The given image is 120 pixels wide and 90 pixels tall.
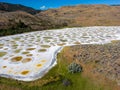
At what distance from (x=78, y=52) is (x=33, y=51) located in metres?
9.15

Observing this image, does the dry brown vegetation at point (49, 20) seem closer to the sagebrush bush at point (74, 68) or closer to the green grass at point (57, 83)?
the green grass at point (57, 83)

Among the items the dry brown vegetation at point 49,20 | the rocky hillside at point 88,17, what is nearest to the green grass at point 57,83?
the dry brown vegetation at point 49,20

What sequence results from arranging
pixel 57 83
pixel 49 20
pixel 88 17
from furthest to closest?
1. pixel 88 17
2. pixel 49 20
3. pixel 57 83

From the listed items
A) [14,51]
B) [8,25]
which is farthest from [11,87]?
[8,25]

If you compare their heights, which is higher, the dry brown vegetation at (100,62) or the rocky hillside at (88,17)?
the rocky hillside at (88,17)

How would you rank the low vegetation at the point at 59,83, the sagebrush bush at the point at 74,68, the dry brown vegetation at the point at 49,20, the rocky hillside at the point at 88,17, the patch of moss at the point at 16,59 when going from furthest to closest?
1. the rocky hillside at the point at 88,17
2. the dry brown vegetation at the point at 49,20
3. the patch of moss at the point at 16,59
4. the sagebrush bush at the point at 74,68
5. the low vegetation at the point at 59,83

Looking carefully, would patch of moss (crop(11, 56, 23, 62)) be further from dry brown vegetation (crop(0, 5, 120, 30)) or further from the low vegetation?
dry brown vegetation (crop(0, 5, 120, 30))

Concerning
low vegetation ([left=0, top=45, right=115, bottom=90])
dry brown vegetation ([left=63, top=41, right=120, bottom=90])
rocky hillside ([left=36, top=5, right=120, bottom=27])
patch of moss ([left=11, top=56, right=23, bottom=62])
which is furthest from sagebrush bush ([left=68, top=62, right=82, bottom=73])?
rocky hillside ([left=36, top=5, right=120, bottom=27])

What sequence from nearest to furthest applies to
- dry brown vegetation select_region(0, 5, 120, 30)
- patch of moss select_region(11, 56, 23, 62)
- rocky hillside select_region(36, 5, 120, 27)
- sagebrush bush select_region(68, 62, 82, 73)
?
sagebrush bush select_region(68, 62, 82, 73) → patch of moss select_region(11, 56, 23, 62) → dry brown vegetation select_region(0, 5, 120, 30) → rocky hillside select_region(36, 5, 120, 27)

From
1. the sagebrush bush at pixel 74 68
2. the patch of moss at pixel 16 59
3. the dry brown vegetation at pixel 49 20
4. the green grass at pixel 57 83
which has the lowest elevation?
the green grass at pixel 57 83

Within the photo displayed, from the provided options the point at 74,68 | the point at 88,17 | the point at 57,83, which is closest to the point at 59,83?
the point at 57,83

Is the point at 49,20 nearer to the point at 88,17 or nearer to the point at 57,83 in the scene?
the point at 88,17

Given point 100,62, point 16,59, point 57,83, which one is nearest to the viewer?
point 57,83

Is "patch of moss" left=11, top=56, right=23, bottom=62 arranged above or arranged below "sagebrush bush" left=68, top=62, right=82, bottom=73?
above
